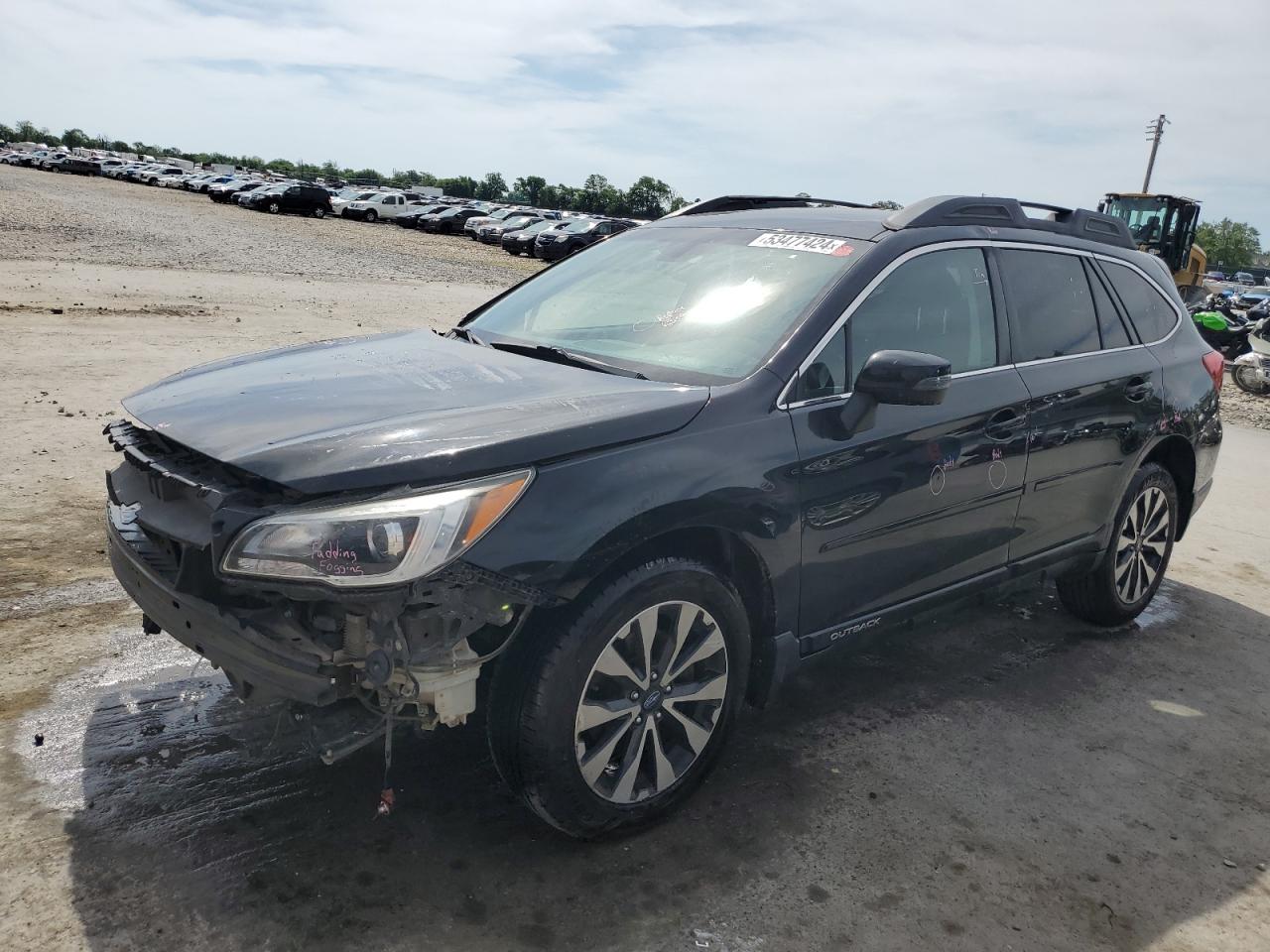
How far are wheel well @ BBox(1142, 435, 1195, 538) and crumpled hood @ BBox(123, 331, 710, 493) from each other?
9.62 feet

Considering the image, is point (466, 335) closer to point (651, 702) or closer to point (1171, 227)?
point (651, 702)

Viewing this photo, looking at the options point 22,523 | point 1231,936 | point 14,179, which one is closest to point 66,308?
point 22,523

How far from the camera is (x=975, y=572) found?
4102mm

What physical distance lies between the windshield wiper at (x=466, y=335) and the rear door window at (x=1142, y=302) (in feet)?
9.41

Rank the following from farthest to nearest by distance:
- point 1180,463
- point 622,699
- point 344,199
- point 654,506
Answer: point 344,199, point 1180,463, point 622,699, point 654,506

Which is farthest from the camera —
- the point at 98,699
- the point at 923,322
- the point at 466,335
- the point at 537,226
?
the point at 537,226

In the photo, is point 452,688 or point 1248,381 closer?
point 452,688

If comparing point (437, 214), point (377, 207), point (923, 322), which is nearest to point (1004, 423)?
point (923, 322)

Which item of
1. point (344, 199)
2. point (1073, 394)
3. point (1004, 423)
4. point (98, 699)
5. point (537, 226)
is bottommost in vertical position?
point (98, 699)

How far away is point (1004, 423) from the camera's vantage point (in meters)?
3.97

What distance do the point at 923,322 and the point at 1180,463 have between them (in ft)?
7.13

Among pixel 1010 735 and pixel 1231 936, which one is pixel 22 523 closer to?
pixel 1010 735

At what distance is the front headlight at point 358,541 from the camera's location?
2.52 metres

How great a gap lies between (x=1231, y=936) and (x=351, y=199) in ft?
167
